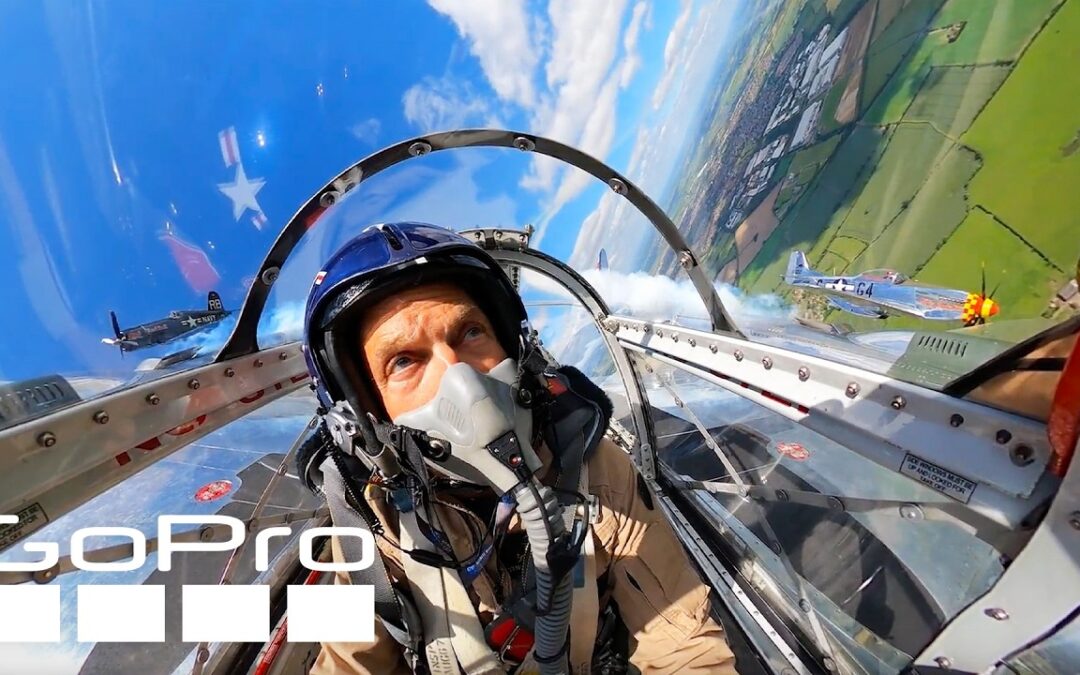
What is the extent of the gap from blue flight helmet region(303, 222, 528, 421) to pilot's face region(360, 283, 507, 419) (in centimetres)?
5

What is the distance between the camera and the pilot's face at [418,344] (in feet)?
5.05

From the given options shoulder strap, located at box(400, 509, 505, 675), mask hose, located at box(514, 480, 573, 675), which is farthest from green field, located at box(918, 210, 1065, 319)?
shoulder strap, located at box(400, 509, 505, 675)

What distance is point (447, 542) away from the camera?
1.51 meters

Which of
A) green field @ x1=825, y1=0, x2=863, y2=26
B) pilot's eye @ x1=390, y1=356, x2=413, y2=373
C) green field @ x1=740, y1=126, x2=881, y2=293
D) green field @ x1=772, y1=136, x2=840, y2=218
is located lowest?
pilot's eye @ x1=390, y1=356, x2=413, y2=373

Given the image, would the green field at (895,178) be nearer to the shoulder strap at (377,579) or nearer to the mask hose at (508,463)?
the mask hose at (508,463)

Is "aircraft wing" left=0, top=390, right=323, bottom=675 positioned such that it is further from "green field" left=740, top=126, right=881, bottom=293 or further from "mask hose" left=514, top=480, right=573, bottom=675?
"green field" left=740, top=126, right=881, bottom=293

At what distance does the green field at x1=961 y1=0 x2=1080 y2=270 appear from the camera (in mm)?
13016

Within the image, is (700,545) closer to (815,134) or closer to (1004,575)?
(1004,575)

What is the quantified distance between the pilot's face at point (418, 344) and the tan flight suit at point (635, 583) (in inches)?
16.3

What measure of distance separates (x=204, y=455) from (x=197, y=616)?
2186 millimetres

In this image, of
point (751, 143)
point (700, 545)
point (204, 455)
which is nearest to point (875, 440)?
point (700, 545)

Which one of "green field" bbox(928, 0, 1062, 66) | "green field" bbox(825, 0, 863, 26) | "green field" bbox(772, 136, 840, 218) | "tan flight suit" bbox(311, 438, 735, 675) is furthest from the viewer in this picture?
"green field" bbox(825, 0, 863, 26)

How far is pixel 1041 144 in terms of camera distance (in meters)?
14.1

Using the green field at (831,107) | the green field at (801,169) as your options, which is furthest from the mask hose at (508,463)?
the green field at (831,107)
